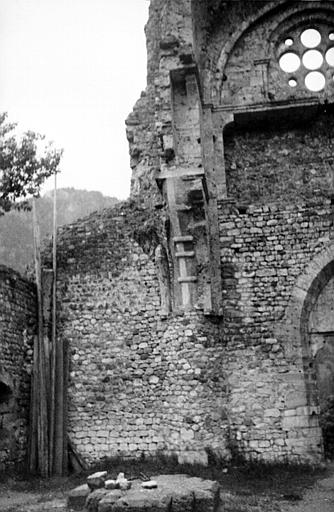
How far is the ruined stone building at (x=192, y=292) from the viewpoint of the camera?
36.2 ft

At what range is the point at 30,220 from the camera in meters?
36.6

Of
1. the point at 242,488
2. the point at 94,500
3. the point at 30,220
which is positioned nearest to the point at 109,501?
the point at 94,500

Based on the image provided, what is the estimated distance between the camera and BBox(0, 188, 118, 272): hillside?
Result: 104ft

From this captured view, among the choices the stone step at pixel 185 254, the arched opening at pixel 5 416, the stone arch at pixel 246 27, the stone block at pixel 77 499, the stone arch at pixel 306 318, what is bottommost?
the stone block at pixel 77 499

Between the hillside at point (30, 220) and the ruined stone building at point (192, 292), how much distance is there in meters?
13.6

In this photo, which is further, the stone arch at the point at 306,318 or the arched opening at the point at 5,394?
the stone arch at the point at 306,318

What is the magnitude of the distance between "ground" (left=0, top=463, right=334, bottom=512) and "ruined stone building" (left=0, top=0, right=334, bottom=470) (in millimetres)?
406

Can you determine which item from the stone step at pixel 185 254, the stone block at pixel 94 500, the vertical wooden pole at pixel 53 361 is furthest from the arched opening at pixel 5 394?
the stone step at pixel 185 254

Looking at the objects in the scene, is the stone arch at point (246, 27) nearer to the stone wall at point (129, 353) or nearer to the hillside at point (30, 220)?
the stone wall at point (129, 353)

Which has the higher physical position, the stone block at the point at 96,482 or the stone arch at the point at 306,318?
the stone arch at the point at 306,318

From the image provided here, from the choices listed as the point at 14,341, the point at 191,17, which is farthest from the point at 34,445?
the point at 191,17

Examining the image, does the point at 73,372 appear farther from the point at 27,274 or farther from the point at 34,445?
the point at 27,274

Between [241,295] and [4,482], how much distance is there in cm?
578

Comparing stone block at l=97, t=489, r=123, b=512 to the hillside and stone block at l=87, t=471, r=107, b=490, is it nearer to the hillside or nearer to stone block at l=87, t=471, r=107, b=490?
stone block at l=87, t=471, r=107, b=490
